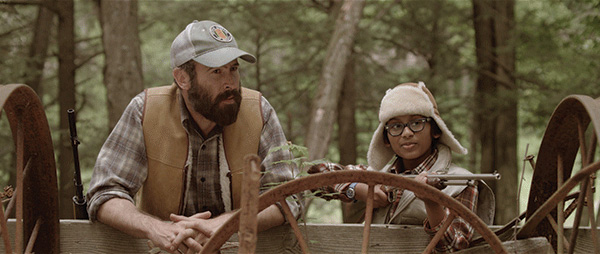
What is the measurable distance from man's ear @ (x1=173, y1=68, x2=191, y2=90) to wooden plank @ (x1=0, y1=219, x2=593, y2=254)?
779mm

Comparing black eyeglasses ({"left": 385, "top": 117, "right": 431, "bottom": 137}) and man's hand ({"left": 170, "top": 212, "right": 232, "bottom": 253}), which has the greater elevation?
black eyeglasses ({"left": 385, "top": 117, "right": 431, "bottom": 137})

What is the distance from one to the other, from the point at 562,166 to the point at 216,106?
1.58 meters

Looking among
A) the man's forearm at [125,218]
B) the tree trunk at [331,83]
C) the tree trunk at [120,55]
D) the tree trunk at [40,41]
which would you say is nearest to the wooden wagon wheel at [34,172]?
the man's forearm at [125,218]

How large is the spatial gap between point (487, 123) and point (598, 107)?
7.39 m

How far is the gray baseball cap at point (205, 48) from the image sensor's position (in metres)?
2.99

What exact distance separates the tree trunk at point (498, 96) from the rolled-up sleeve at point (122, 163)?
6.53 meters

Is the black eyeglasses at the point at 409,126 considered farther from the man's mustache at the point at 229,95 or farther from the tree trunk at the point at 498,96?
the tree trunk at the point at 498,96

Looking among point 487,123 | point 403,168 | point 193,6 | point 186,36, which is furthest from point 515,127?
point 186,36

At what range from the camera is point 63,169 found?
8.89 m

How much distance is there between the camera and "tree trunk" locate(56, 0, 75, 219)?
8.87 metres

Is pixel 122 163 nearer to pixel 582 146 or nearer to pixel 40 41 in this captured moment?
pixel 582 146

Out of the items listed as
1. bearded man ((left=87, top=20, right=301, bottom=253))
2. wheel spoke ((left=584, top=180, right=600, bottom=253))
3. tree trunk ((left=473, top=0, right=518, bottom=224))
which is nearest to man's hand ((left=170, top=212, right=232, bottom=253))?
bearded man ((left=87, top=20, right=301, bottom=253))

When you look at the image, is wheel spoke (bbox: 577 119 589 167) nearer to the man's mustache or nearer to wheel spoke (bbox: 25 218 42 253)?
the man's mustache

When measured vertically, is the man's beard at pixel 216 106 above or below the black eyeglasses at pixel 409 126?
above
